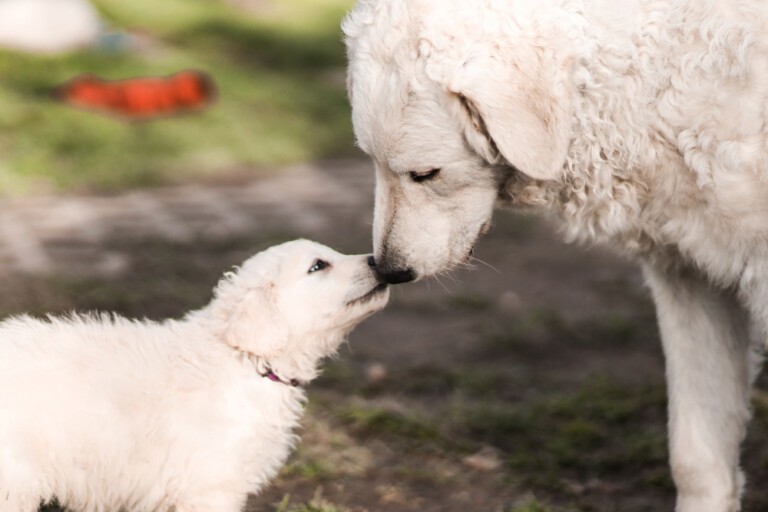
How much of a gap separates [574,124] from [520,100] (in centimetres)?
24

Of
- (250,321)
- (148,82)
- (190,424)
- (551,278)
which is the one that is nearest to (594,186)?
(250,321)

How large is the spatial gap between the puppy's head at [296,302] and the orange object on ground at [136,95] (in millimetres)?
6254

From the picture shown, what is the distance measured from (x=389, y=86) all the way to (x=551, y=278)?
387cm

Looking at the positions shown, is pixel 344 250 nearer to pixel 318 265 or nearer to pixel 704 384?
pixel 318 265

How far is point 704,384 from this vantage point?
3.71m

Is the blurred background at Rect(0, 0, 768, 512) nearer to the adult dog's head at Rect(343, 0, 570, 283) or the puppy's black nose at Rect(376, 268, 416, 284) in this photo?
the puppy's black nose at Rect(376, 268, 416, 284)

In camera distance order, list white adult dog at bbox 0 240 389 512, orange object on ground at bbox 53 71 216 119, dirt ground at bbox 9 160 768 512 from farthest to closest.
A: orange object on ground at bbox 53 71 216 119
dirt ground at bbox 9 160 768 512
white adult dog at bbox 0 240 389 512

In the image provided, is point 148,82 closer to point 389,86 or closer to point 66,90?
point 66,90

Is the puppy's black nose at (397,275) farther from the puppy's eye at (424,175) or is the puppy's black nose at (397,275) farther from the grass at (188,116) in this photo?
the grass at (188,116)

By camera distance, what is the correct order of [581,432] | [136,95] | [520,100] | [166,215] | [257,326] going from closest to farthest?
[520,100] → [257,326] → [581,432] → [166,215] → [136,95]

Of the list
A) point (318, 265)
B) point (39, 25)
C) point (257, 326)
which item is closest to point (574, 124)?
point (318, 265)

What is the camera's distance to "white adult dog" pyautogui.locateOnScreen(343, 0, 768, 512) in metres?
3.07

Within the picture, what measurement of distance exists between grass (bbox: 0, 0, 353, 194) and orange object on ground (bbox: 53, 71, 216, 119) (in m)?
0.21

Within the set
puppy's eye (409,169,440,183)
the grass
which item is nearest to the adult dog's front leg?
puppy's eye (409,169,440,183)
